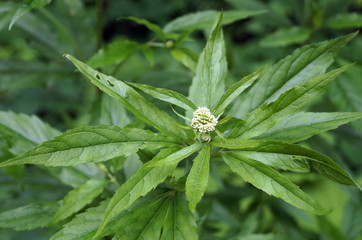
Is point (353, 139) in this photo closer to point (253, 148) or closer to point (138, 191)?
point (253, 148)

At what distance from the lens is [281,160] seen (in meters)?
0.96

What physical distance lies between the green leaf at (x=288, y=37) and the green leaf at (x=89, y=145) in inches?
43.3

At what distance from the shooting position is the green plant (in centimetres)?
92

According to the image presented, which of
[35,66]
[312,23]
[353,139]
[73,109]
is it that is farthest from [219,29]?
[73,109]

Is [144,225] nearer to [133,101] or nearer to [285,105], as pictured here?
[133,101]

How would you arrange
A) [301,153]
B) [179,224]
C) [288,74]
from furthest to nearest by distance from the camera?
[288,74] → [179,224] → [301,153]

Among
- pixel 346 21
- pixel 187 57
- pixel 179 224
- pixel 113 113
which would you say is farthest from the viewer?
pixel 346 21

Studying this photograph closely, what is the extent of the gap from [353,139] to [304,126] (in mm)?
1011

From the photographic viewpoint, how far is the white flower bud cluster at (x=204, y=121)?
3.26 ft

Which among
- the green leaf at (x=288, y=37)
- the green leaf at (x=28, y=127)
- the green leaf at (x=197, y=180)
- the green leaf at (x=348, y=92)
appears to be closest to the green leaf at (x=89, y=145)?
the green leaf at (x=197, y=180)

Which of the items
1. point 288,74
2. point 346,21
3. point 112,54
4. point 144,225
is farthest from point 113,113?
point 346,21

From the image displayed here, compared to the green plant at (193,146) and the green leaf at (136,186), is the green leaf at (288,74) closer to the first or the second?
the green plant at (193,146)

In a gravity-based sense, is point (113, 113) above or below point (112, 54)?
below

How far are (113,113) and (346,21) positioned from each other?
1.17m
